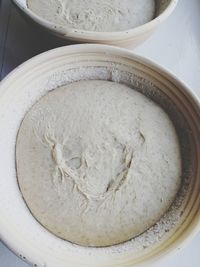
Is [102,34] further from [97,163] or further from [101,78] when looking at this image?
[97,163]

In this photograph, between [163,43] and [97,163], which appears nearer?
[97,163]

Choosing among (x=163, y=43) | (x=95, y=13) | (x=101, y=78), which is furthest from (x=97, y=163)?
(x=163, y=43)

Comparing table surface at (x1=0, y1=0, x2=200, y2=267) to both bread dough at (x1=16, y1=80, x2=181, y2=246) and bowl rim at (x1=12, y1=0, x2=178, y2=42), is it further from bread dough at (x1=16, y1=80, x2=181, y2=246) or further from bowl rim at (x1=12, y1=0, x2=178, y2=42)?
bread dough at (x1=16, y1=80, x2=181, y2=246)

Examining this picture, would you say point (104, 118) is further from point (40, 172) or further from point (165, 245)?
point (165, 245)

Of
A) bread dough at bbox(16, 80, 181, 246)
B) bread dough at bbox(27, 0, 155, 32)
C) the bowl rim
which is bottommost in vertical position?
bread dough at bbox(16, 80, 181, 246)

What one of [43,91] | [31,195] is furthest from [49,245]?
[43,91]

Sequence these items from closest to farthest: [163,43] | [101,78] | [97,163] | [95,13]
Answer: [97,163], [101,78], [95,13], [163,43]

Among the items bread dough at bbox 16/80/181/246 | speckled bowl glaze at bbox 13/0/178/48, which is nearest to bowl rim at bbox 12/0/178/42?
speckled bowl glaze at bbox 13/0/178/48

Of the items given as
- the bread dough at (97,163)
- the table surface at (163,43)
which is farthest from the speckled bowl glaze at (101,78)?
the table surface at (163,43)
